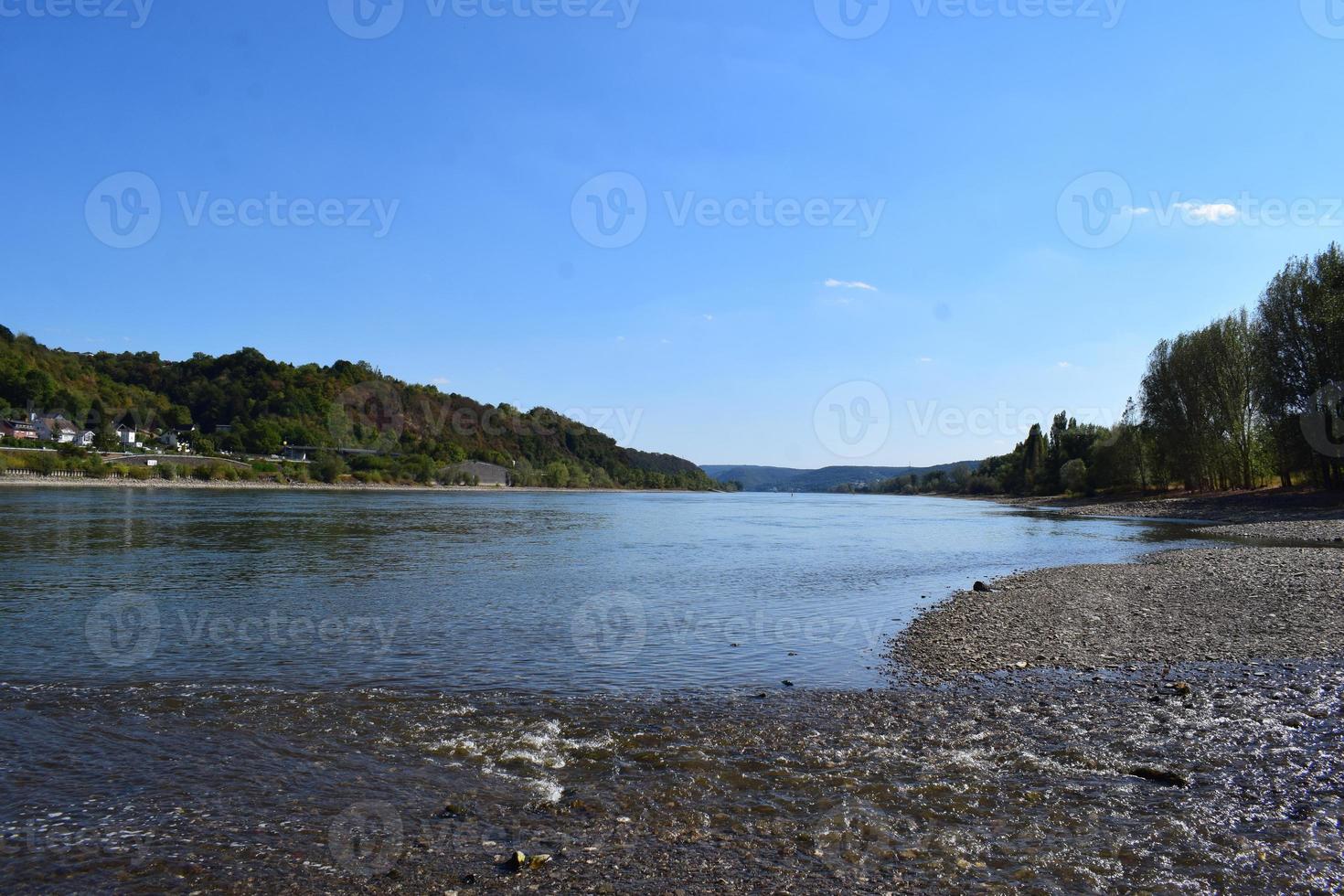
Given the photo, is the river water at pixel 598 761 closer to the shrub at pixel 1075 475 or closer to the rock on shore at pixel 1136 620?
→ the rock on shore at pixel 1136 620

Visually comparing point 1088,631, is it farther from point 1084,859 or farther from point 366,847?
point 366,847

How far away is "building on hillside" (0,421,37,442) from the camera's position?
143750mm

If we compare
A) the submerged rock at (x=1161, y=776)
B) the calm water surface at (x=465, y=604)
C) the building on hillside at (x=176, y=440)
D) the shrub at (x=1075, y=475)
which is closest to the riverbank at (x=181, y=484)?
the building on hillside at (x=176, y=440)

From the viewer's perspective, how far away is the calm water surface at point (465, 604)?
43.6 feet

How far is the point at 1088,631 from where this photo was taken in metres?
15.7

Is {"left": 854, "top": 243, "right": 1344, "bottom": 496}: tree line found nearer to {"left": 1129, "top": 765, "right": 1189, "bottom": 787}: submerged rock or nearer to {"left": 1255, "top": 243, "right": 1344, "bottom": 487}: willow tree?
{"left": 1255, "top": 243, "right": 1344, "bottom": 487}: willow tree

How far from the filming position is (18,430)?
151750 mm

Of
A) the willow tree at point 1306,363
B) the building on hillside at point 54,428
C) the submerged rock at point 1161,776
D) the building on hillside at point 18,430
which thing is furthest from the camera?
the building on hillside at point 54,428

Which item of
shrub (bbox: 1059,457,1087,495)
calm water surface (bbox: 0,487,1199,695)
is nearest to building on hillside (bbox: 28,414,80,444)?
calm water surface (bbox: 0,487,1199,695)

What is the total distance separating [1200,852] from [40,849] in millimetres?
9867

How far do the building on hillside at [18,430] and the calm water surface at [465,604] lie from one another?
128839 millimetres

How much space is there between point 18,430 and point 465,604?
18080 centimetres

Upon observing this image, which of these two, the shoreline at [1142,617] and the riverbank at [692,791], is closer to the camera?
the riverbank at [692,791]

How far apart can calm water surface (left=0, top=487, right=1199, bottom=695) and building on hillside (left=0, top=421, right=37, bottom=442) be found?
129 m
